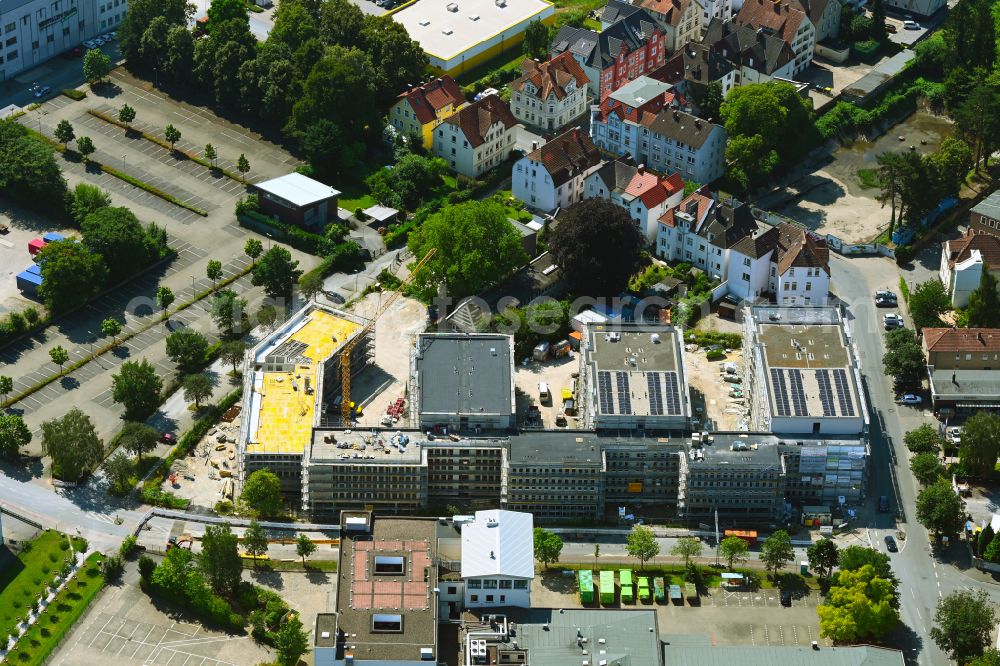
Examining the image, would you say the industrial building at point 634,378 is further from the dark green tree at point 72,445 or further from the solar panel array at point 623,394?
the dark green tree at point 72,445

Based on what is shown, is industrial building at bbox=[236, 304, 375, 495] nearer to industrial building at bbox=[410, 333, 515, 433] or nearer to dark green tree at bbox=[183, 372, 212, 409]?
dark green tree at bbox=[183, 372, 212, 409]

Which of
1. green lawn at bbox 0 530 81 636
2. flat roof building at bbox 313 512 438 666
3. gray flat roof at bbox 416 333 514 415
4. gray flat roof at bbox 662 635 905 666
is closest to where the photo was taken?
flat roof building at bbox 313 512 438 666

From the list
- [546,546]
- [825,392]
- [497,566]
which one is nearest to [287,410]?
[546,546]

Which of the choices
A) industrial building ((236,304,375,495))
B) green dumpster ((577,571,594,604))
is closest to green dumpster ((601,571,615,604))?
green dumpster ((577,571,594,604))

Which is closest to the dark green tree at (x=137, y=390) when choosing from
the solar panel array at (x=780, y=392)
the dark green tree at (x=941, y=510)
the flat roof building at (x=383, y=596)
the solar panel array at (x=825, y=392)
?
the flat roof building at (x=383, y=596)

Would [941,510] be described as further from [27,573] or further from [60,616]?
[27,573]

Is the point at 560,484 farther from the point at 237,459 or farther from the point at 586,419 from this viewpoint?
the point at 237,459

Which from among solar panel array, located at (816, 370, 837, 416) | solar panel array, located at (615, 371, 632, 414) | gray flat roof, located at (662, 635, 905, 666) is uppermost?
solar panel array, located at (816, 370, 837, 416)
